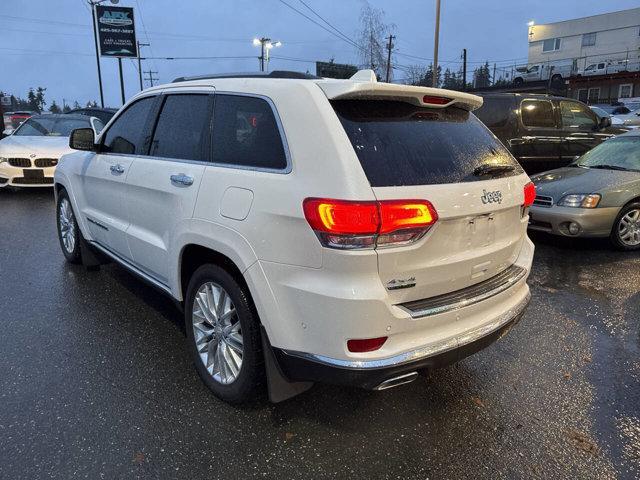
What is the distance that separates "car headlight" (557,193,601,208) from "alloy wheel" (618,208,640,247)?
1.51 ft

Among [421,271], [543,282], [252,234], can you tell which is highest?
[252,234]

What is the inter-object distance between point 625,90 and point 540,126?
4221 centimetres

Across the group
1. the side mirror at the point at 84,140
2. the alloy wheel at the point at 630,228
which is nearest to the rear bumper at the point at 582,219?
the alloy wheel at the point at 630,228

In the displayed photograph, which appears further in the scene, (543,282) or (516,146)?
(516,146)

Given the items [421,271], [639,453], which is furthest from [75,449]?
[639,453]

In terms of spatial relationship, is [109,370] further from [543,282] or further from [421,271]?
A: [543,282]

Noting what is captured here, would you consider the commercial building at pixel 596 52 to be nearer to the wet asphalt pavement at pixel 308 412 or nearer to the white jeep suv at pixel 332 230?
the wet asphalt pavement at pixel 308 412

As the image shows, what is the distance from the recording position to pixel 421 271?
234 cm

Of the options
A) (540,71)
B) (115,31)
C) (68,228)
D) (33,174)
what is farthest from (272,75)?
(540,71)

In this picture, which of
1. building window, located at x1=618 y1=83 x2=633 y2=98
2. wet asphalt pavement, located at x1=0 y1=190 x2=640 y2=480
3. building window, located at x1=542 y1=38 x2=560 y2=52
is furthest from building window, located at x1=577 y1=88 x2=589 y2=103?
wet asphalt pavement, located at x1=0 y1=190 x2=640 y2=480

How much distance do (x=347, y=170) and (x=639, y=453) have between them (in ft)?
6.72

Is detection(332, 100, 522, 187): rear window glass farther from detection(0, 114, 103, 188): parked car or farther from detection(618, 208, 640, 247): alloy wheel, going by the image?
detection(0, 114, 103, 188): parked car

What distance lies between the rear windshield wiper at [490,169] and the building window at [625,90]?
1923 inches

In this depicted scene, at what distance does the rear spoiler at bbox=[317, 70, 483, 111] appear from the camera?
2406 millimetres
